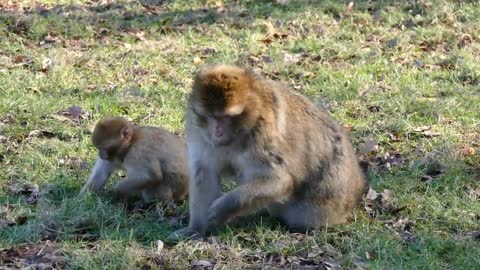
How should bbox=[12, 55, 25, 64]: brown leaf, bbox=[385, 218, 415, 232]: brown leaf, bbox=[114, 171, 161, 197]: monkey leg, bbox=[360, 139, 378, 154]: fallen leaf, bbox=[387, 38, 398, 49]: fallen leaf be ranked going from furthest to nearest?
1. bbox=[387, 38, 398, 49]: fallen leaf
2. bbox=[12, 55, 25, 64]: brown leaf
3. bbox=[360, 139, 378, 154]: fallen leaf
4. bbox=[114, 171, 161, 197]: monkey leg
5. bbox=[385, 218, 415, 232]: brown leaf

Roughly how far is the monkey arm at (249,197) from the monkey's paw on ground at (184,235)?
151mm

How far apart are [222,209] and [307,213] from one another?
599 millimetres

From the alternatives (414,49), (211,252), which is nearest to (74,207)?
(211,252)

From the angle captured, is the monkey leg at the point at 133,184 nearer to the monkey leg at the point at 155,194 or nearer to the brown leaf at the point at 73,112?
the monkey leg at the point at 155,194

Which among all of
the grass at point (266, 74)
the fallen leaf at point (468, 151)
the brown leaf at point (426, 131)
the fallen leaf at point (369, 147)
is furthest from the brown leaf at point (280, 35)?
the fallen leaf at point (468, 151)

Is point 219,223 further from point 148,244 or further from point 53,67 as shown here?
point 53,67

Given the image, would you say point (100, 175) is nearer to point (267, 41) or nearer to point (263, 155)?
point (263, 155)

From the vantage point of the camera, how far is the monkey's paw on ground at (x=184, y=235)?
17.4 feet

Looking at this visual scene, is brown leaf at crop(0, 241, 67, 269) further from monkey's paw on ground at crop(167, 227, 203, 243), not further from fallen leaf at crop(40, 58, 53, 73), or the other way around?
fallen leaf at crop(40, 58, 53, 73)

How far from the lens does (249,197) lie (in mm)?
5156

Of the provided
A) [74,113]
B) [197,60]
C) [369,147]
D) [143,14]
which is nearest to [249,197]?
[369,147]

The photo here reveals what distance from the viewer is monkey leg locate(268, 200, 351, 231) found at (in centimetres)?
552

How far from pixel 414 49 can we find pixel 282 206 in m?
4.97

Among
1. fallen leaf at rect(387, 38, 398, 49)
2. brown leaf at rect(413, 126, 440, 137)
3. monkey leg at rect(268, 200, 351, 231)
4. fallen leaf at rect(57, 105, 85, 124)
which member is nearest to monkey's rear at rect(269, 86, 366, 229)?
monkey leg at rect(268, 200, 351, 231)
